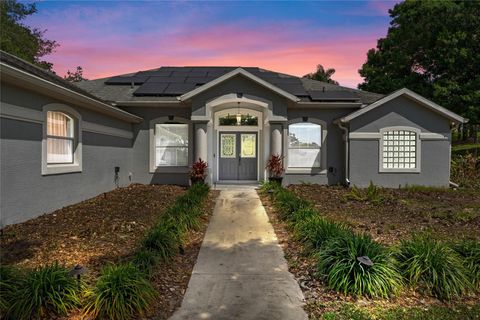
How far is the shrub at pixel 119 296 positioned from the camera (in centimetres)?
378

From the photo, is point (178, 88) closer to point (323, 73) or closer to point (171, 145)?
point (171, 145)

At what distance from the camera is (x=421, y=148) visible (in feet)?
46.5

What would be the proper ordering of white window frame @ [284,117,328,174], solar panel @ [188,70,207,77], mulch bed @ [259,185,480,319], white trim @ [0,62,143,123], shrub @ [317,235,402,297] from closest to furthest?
mulch bed @ [259,185,480,319]
shrub @ [317,235,402,297]
white trim @ [0,62,143,123]
white window frame @ [284,117,328,174]
solar panel @ [188,70,207,77]

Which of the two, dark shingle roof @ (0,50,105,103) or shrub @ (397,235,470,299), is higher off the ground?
dark shingle roof @ (0,50,105,103)

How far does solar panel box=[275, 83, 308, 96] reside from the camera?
15238 millimetres

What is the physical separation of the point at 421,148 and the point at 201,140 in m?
8.86

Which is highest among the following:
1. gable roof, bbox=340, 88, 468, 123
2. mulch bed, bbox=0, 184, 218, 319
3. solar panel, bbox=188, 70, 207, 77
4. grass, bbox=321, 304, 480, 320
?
solar panel, bbox=188, 70, 207, 77

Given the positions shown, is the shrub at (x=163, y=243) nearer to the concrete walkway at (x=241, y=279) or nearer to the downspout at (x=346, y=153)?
the concrete walkway at (x=241, y=279)

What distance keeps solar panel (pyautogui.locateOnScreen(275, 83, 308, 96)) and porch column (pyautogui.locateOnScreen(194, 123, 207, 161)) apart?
4.34 m

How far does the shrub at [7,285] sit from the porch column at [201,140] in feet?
31.9

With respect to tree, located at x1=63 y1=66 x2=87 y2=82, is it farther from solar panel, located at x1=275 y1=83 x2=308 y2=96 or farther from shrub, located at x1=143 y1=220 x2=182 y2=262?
shrub, located at x1=143 y1=220 x2=182 y2=262

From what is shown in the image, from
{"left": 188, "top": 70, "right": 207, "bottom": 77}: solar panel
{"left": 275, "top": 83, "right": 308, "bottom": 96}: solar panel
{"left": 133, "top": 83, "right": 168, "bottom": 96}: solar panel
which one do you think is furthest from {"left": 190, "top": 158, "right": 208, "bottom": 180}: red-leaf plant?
{"left": 188, "top": 70, "right": 207, "bottom": 77}: solar panel

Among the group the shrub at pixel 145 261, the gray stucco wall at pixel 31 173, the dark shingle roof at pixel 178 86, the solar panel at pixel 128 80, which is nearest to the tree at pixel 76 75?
the dark shingle roof at pixel 178 86

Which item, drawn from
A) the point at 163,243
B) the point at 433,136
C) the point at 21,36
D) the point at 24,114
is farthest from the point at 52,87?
the point at 21,36
